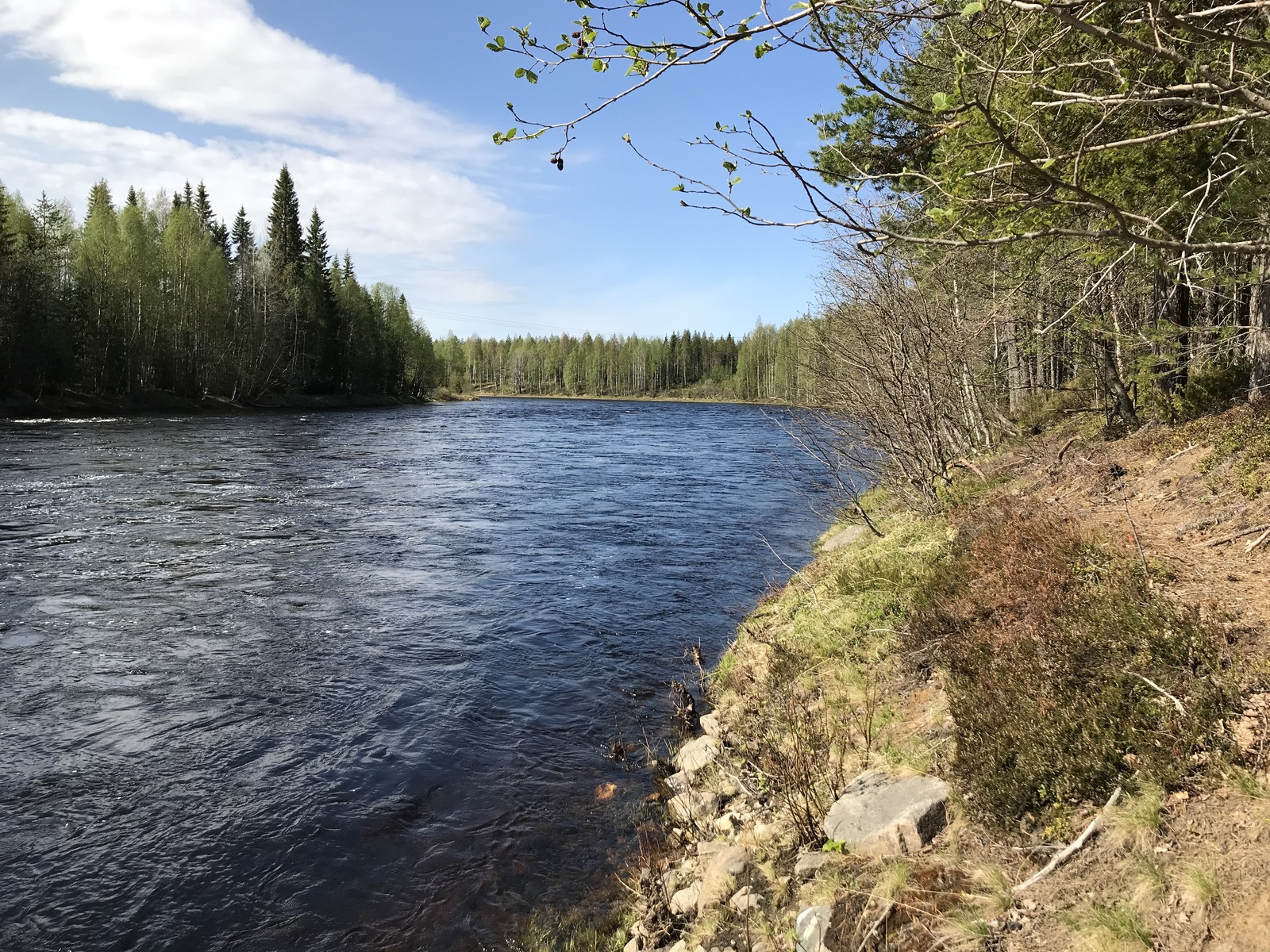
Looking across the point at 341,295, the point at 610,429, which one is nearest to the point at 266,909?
the point at 610,429

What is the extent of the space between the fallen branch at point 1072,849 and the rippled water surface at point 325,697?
326cm

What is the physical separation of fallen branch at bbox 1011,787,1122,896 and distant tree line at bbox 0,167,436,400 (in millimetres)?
48263

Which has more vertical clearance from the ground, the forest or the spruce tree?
the spruce tree

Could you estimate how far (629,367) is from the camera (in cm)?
15325

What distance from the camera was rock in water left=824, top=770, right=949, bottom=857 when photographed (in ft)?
15.0

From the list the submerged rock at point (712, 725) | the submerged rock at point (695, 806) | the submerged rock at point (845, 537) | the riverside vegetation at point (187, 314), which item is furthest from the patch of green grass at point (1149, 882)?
the riverside vegetation at point (187, 314)

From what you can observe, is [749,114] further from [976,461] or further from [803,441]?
[976,461]

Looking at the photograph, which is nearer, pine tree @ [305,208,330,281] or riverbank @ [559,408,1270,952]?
riverbank @ [559,408,1270,952]

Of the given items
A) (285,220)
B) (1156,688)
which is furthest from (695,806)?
(285,220)

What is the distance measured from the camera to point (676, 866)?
574 cm

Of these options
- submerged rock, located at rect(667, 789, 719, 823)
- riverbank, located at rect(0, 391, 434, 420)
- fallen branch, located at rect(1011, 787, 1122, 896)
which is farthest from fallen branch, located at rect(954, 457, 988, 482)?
riverbank, located at rect(0, 391, 434, 420)

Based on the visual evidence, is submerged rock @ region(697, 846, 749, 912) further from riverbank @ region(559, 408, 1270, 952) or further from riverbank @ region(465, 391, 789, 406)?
riverbank @ region(465, 391, 789, 406)

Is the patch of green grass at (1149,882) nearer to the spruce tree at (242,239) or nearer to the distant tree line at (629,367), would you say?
the spruce tree at (242,239)

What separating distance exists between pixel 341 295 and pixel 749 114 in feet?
261
